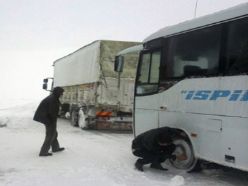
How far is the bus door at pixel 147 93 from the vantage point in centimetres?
1064

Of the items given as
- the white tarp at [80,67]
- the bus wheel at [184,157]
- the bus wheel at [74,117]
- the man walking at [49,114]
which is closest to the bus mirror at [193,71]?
the bus wheel at [184,157]

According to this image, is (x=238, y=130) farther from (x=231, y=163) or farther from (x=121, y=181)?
(x=121, y=181)

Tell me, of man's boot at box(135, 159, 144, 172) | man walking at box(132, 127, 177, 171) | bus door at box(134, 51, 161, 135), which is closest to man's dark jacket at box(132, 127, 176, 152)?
man walking at box(132, 127, 177, 171)

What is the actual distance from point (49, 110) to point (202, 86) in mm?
4278

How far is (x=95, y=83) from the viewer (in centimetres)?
1858

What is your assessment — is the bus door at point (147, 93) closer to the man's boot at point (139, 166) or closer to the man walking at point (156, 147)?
the man walking at point (156, 147)

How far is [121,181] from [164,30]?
3.69m

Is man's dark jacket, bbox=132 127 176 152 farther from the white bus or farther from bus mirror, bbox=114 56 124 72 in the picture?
bus mirror, bbox=114 56 124 72

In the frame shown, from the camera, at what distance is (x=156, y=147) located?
9625 millimetres

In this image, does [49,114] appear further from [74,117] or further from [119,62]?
[74,117]

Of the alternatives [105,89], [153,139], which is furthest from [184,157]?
[105,89]

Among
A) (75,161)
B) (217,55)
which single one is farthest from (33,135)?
(217,55)

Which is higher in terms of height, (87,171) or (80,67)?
(80,67)

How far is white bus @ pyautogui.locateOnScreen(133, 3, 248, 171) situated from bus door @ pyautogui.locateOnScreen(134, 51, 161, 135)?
23 millimetres
